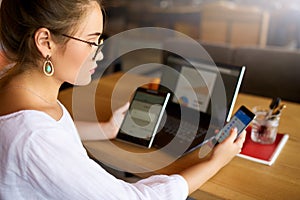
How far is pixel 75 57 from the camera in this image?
2.87ft

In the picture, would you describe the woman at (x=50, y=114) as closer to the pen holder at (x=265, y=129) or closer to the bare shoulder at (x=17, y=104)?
the bare shoulder at (x=17, y=104)

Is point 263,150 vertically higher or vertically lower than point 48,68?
lower

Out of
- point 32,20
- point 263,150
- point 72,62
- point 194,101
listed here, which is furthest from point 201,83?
point 32,20

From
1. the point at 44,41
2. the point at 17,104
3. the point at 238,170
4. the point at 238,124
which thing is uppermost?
the point at 44,41

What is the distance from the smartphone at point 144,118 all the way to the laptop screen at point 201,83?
0.15m

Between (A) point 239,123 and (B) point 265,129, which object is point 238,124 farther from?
(B) point 265,129

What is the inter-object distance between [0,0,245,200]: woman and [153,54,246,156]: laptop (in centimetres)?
18

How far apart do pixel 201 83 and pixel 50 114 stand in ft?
1.93

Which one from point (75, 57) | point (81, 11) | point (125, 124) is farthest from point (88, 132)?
point (81, 11)

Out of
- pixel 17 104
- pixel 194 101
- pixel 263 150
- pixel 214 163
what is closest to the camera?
pixel 17 104

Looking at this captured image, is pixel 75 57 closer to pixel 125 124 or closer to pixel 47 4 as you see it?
pixel 47 4

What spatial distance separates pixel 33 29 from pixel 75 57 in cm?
12

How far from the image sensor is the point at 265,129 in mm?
1134

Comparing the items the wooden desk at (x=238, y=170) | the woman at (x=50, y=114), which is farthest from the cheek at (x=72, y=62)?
the wooden desk at (x=238, y=170)
